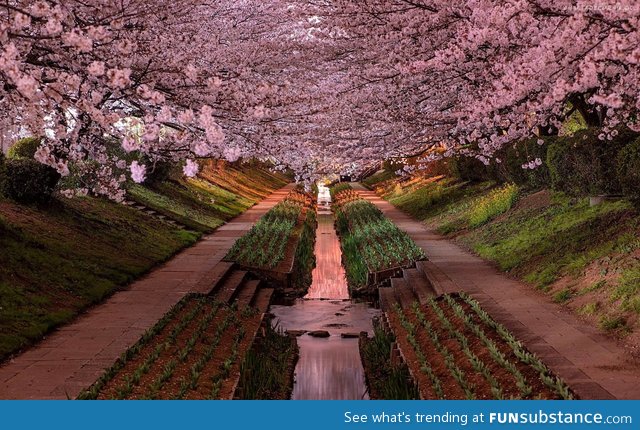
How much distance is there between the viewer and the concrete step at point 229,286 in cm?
1672

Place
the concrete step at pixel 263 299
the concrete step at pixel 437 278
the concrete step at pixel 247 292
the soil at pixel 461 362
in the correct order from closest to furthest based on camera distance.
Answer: the soil at pixel 461 362 → the concrete step at pixel 437 278 → the concrete step at pixel 247 292 → the concrete step at pixel 263 299

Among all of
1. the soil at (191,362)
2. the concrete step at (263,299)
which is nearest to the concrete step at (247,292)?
the concrete step at (263,299)

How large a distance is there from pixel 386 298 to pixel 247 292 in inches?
117

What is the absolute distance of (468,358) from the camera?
10195mm

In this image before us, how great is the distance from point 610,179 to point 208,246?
11800 millimetres

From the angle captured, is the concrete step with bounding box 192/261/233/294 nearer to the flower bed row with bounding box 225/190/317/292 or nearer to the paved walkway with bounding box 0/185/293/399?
the paved walkway with bounding box 0/185/293/399

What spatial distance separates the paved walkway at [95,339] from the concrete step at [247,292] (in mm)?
704

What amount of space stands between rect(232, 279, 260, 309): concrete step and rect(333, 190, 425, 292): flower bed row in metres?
2.52

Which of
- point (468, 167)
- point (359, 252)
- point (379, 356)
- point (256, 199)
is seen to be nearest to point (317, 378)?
point (379, 356)

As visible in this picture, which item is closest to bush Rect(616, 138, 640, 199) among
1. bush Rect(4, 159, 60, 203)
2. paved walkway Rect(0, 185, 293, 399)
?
paved walkway Rect(0, 185, 293, 399)

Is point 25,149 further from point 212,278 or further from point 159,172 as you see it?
point 159,172

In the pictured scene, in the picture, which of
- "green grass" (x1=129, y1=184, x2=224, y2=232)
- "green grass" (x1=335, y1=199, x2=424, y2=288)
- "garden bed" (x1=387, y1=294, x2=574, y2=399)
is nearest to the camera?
"garden bed" (x1=387, y1=294, x2=574, y2=399)

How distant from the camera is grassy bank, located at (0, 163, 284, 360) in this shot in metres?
13.1

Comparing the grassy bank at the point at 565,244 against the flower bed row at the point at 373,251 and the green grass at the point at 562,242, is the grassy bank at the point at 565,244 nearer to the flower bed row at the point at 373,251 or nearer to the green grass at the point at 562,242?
the green grass at the point at 562,242
